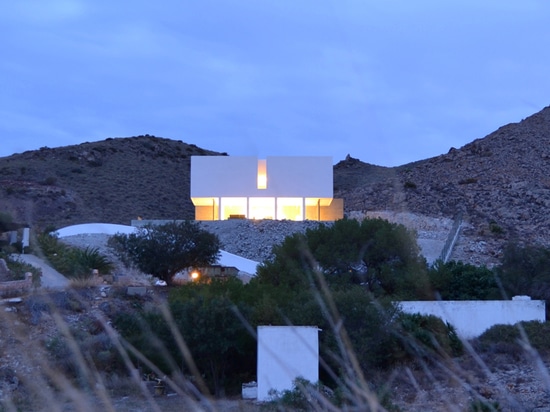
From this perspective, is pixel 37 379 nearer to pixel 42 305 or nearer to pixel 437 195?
pixel 42 305

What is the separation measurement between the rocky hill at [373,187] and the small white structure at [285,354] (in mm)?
21815

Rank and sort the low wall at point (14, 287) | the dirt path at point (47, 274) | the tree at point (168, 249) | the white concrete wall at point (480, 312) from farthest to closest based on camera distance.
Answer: the tree at point (168, 249), the dirt path at point (47, 274), the low wall at point (14, 287), the white concrete wall at point (480, 312)

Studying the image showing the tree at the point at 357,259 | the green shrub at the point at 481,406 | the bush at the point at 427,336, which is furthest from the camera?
the tree at the point at 357,259

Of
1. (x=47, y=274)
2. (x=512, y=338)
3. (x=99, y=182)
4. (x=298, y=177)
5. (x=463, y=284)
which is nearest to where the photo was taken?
(x=512, y=338)

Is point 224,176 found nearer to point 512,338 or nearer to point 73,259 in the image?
point 73,259

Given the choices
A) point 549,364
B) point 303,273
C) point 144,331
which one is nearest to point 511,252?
point 303,273

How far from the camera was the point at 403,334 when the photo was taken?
26188 millimetres

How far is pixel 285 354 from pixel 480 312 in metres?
8.51

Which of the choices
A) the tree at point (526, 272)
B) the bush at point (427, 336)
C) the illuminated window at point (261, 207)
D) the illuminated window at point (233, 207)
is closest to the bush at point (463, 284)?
the tree at point (526, 272)

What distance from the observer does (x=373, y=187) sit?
67.4 meters

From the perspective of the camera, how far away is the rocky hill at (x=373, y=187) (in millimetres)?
54625

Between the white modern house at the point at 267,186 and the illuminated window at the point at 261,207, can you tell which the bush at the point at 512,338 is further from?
the illuminated window at the point at 261,207

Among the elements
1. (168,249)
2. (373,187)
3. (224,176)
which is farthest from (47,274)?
(373,187)

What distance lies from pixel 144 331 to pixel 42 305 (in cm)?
573
